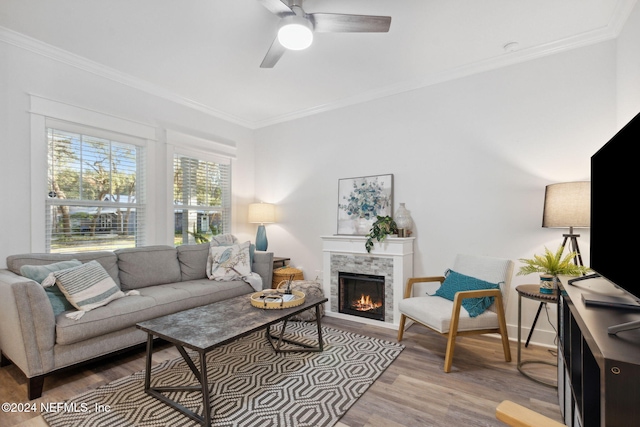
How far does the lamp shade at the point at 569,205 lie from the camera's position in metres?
2.34

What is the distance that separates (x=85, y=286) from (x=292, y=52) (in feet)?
8.72

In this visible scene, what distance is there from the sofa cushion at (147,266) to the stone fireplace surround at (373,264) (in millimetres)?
1759

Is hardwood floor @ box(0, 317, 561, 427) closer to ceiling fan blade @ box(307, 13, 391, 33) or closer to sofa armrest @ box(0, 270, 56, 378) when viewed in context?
sofa armrest @ box(0, 270, 56, 378)

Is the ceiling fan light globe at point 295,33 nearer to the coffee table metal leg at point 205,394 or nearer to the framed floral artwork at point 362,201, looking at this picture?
the framed floral artwork at point 362,201

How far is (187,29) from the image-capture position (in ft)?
8.53

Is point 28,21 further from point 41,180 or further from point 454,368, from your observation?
point 454,368

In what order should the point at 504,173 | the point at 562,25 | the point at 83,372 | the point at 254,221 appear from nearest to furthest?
the point at 83,372 < the point at 562,25 < the point at 504,173 < the point at 254,221

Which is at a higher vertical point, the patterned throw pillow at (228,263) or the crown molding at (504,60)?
the crown molding at (504,60)

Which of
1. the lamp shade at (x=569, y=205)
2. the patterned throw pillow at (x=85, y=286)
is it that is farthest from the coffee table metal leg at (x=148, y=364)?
the lamp shade at (x=569, y=205)

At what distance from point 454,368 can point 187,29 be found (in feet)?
11.4

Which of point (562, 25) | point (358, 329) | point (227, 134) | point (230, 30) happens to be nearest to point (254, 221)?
point (227, 134)

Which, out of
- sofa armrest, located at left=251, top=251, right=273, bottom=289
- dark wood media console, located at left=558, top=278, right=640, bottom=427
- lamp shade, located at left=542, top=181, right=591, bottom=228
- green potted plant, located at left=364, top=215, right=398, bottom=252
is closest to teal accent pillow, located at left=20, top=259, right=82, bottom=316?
sofa armrest, located at left=251, top=251, right=273, bottom=289

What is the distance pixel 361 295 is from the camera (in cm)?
371

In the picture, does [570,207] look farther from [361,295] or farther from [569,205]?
[361,295]
